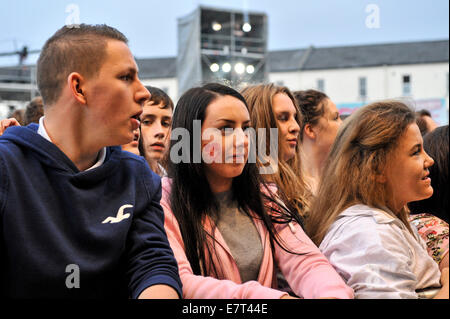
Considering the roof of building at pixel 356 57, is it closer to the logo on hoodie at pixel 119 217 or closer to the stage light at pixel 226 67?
the stage light at pixel 226 67

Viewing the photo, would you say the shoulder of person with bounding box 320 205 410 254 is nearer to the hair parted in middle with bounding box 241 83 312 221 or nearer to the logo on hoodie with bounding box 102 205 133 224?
the hair parted in middle with bounding box 241 83 312 221

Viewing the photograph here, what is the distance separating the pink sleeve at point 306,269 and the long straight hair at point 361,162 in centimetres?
15

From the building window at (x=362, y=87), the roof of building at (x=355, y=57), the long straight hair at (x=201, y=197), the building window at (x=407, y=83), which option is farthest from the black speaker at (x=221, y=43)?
the building window at (x=407, y=83)

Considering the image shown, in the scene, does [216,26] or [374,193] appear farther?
[216,26]

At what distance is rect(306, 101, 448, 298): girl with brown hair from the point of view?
4.18 ft

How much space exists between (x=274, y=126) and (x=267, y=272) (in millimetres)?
778

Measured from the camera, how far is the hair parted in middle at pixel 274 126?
71.2 inches

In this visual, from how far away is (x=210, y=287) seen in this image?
1128 mm

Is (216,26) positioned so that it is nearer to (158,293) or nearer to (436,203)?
(436,203)

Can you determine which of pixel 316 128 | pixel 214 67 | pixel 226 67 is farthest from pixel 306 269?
pixel 226 67
